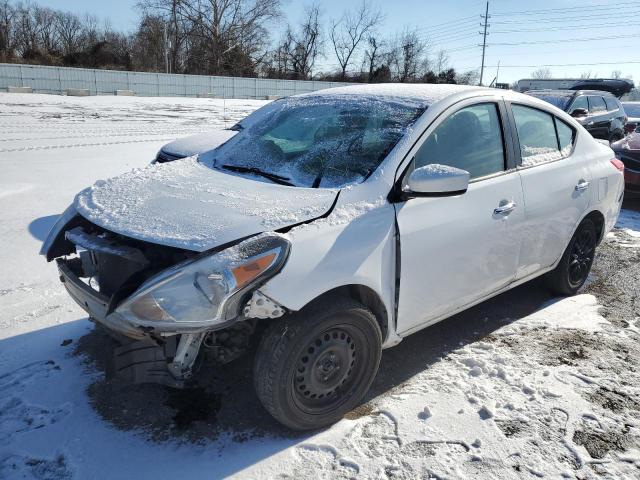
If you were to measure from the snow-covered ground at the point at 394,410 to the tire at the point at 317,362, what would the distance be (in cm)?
15

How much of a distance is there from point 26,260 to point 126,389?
7.48ft

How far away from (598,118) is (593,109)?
0.25 metres

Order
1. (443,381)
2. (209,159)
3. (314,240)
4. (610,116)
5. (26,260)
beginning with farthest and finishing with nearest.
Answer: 1. (610,116)
2. (26,260)
3. (209,159)
4. (443,381)
5. (314,240)

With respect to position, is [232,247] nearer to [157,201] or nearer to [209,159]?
[157,201]

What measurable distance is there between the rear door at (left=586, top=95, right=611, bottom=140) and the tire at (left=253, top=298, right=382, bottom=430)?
1085 cm

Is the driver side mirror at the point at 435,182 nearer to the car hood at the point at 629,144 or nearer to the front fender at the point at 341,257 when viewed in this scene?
the front fender at the point at 341,257

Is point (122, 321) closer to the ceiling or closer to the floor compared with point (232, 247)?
closer to the floor

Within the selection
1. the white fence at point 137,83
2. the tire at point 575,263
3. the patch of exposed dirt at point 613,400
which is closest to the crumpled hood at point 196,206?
the patch of exposed dirt at point 613,400

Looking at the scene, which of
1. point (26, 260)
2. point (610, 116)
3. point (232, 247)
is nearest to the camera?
point (232, 247)

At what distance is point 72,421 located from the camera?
2621 mm

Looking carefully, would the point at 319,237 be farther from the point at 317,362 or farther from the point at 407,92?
the point at 407,92

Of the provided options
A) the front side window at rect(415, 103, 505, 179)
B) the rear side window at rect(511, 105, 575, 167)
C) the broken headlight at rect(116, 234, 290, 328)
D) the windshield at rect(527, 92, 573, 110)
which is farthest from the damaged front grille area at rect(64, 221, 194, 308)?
the windshield at rect(527, 92, 573, 110)

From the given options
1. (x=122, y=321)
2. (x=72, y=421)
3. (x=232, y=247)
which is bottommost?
(x=72, y=421)

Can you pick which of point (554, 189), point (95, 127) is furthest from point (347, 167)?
point (95, 127)
